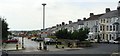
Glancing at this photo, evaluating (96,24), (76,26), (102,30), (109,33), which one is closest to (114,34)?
(109,33)

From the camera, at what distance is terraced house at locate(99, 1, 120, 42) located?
302ft

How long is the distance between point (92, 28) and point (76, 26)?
27.4 m

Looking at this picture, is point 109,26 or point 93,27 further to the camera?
point 93,27

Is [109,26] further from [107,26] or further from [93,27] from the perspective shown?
[93,27]

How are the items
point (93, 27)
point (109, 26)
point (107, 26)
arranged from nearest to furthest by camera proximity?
point (109, 26), point (107, 26), point (93, 27)

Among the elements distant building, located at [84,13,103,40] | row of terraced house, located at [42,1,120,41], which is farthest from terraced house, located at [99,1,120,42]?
distant building, located at [84,13,103,40]

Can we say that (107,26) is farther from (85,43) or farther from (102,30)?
(85,43)

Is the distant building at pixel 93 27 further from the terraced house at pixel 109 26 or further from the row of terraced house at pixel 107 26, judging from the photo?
the terraced house at pixel 109 26

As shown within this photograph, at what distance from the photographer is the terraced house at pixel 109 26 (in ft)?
302

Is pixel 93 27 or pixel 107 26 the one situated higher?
pixel 93 27

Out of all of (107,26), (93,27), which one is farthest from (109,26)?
(93,27)

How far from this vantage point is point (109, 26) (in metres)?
97.2

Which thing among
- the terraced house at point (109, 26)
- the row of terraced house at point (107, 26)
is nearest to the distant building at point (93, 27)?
the row of terraced house at point (107, 26)

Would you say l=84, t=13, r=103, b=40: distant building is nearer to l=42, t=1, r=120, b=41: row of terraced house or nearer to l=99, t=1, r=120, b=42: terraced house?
l=42, t=1, r=120, b=41: row of terraced house
